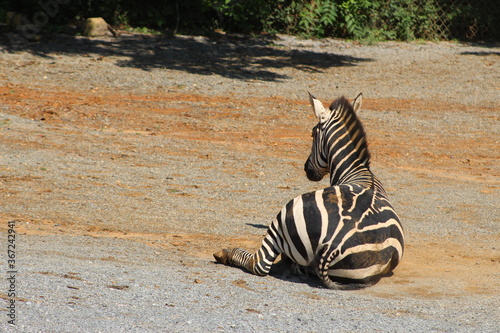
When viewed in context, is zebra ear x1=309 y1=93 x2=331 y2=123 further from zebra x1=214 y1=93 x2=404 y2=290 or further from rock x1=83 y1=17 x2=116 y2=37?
rock x1=83 y1=17 x2=116 y2=37

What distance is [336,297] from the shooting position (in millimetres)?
5449

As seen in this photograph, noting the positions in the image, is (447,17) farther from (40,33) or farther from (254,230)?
(254,230)

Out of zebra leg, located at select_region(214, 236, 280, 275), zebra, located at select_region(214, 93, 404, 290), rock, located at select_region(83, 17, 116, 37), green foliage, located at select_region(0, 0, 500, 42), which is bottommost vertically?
zebra leg, located at select_region(214, 236, 280, 275)

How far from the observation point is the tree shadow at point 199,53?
1777cm

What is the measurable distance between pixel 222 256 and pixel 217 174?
417cm

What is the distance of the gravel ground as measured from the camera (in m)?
4.95

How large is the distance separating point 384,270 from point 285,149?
256 inches

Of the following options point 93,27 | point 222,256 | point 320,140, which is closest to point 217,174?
point 320,140

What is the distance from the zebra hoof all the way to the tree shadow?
36.8 ft

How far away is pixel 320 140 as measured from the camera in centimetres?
714

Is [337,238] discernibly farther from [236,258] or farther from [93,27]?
[93,27]

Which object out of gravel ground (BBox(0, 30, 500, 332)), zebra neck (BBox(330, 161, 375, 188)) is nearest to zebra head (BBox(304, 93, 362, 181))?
zebra neck (BBox(330, 161, 375, 188))

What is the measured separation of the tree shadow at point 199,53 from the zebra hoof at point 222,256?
11204 mm

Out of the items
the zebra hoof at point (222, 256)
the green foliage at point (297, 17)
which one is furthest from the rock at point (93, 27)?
the zebra hoof at point (222, 256)
